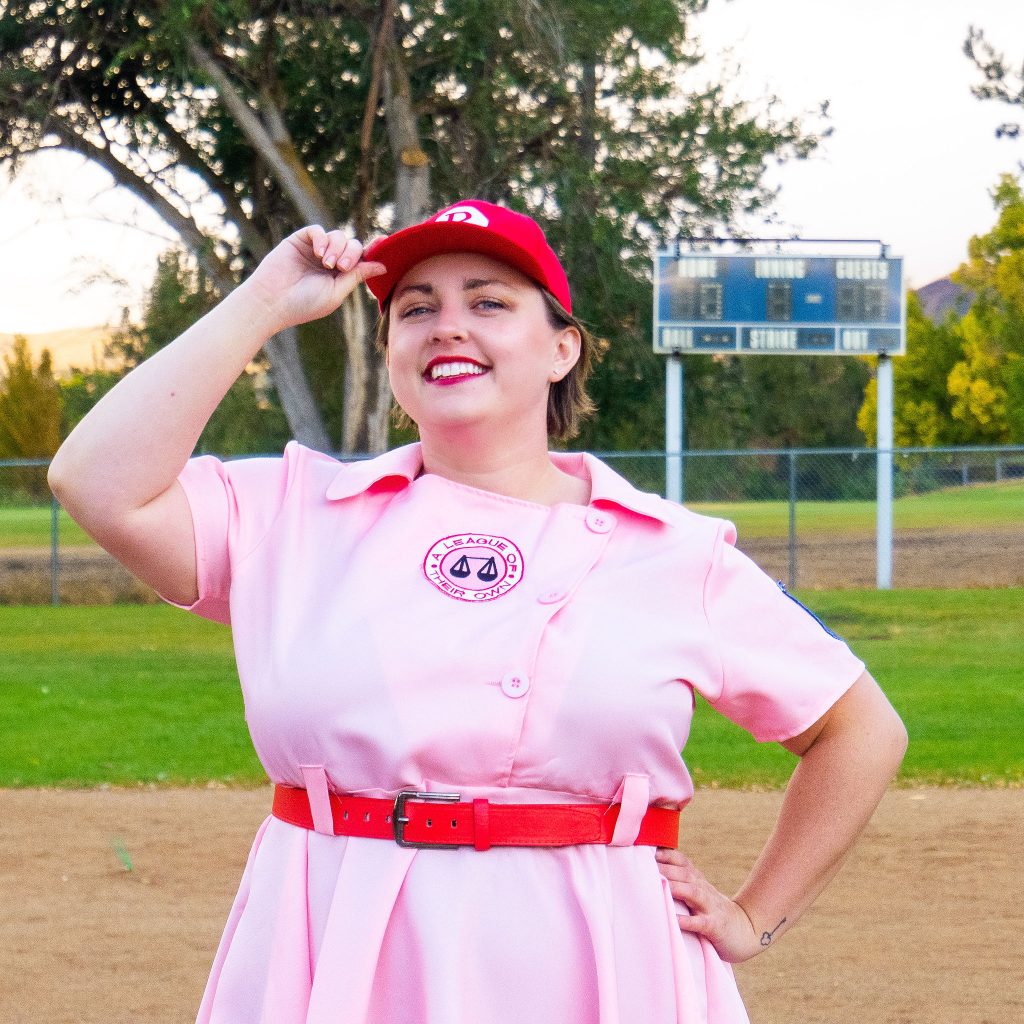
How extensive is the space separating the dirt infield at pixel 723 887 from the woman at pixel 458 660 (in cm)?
308

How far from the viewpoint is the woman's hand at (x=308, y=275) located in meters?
2.20

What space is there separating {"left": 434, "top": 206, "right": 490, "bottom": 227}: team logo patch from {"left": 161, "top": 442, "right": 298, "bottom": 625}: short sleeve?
375 mm

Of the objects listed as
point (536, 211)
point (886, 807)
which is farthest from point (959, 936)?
Result: point (536, 211)

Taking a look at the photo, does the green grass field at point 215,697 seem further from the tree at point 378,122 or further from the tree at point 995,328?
the tree at point 995,328

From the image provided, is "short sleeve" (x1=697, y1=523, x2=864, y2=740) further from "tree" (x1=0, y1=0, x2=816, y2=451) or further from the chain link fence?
"tree" (x1=0, y1=0, x2=816, y2=451)

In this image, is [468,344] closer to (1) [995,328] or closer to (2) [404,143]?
(2) [404,143]

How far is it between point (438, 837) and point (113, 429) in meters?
0.66

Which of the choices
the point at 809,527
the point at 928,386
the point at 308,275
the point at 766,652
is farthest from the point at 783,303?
the point at 928,386

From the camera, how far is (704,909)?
7.09ft

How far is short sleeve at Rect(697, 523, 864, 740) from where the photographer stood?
208cm

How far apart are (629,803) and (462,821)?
8.4 inches

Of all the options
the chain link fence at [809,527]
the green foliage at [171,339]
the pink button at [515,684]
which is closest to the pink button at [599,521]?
the pink button at [515,684]

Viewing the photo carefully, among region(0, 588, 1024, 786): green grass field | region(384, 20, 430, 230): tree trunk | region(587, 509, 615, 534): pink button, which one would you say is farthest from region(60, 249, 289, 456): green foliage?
region(587, 509, 615, 534): pink button

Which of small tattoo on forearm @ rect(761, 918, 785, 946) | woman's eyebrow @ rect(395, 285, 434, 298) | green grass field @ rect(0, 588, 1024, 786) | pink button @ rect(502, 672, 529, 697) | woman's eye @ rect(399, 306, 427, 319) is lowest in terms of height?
green grass field @ rect(0, 588, 1024, 786)
